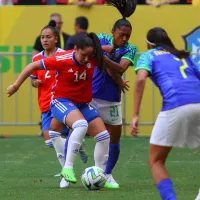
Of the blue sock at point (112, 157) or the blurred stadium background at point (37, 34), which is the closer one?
the blue sock at point (112, 157)

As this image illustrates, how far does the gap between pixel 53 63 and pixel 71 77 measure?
291 mm

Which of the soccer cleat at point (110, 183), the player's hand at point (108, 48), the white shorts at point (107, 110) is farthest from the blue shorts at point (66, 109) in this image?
the soccer cleat at point (110, 183)

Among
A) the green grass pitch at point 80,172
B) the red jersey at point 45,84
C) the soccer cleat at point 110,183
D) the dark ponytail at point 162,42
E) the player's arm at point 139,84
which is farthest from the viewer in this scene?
the red jersey at point 45,84

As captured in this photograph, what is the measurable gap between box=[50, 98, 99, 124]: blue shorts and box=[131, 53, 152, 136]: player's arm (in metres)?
1.85

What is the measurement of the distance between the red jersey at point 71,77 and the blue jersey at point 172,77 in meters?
1.66

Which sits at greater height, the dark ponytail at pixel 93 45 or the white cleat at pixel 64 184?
the dark ponytail at pixel 93 45

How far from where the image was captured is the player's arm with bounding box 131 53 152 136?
311 inches

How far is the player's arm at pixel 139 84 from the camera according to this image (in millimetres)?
7888

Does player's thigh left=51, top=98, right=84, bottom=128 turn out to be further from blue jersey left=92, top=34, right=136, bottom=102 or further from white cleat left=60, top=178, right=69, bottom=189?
white cleat left=60, top=178, right=69, bottom=189

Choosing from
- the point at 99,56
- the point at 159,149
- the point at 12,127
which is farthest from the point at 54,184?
the point at 12,127

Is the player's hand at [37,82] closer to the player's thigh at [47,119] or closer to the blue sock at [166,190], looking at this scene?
the player's thigh at [47,119]

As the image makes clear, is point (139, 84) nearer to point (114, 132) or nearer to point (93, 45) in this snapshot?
point (93, 45)

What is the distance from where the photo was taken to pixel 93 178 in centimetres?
965

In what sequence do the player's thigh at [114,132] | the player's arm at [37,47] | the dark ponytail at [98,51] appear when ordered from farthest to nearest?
the player's arm at [37,47], the player's thigh at [114,132], the dark ponytail at [98,51]
